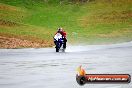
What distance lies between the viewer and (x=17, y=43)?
3950cm

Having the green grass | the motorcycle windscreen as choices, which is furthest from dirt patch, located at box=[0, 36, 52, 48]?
the green grass

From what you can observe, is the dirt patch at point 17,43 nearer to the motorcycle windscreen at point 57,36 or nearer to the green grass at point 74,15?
the motorcycle windscreen at point 57,36

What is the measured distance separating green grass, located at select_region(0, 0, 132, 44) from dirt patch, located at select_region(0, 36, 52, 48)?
50.7ft

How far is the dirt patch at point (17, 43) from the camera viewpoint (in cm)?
3817

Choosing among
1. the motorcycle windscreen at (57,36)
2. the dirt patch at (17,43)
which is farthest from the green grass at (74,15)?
the motorcycle windscreen at (57,36)

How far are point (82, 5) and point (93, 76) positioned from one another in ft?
261

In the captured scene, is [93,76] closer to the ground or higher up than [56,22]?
higher up

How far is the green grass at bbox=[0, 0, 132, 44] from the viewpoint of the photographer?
66.6 meters

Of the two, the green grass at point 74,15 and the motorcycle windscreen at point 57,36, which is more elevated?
the motorcycle windscreen at point 57,36

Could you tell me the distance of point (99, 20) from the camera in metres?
74.9

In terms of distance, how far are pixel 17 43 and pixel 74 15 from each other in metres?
41.0

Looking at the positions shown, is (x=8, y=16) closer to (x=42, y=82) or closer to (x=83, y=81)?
(x=42, y=82)

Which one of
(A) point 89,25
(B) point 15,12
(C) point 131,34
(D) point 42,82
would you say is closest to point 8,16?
(B) point 15,12

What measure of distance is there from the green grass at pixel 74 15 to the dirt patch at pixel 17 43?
608 inches
